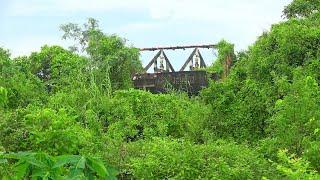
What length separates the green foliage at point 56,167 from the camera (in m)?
1.89

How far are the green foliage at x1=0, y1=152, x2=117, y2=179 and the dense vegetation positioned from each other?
14.3ft

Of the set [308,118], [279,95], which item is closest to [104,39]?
[279,95]

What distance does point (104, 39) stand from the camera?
19969mm

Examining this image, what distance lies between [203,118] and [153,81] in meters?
7.28

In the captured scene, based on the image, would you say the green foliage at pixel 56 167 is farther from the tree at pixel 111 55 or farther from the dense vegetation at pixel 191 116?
the tree at pixel 111 55

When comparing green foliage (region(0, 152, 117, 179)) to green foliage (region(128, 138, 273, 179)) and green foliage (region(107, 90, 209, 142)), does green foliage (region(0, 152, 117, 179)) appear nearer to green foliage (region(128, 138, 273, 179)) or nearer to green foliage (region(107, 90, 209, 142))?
green foliage (region(128, 138, 273, 179))

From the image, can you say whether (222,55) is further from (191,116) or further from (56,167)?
(56,167)

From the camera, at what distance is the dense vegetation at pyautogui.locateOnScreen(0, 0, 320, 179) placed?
896 cm

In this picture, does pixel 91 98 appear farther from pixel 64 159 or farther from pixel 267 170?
pixel 64 159

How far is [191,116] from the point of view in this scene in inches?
538

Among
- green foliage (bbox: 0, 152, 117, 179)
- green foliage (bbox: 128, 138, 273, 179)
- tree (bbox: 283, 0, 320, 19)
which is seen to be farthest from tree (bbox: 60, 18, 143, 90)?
green foliage (bbox: 0, 152, 117, 179)

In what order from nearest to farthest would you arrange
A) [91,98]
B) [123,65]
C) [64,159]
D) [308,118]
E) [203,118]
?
[64,159], [308,118], [203,118], [91,98], [123,65]

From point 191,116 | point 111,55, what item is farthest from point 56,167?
point 111,55

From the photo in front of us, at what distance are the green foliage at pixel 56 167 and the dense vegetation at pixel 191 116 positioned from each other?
14.3 feet
